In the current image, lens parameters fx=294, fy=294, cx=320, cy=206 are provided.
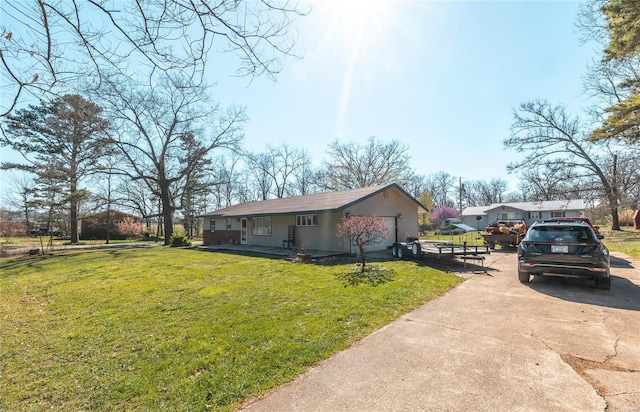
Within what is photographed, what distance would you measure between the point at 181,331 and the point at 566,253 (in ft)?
26.1

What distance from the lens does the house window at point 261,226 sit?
60.7ft

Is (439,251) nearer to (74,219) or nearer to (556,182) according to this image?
(556,182)

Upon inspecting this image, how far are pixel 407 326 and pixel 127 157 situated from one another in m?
26.1

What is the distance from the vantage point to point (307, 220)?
15.9 meters

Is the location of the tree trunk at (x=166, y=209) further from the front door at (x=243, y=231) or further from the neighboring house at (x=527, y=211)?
the neighboring house at (x=527, y=211)

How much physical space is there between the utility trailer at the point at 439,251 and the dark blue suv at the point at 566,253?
9.06ft

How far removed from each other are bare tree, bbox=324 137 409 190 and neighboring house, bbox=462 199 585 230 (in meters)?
12.4

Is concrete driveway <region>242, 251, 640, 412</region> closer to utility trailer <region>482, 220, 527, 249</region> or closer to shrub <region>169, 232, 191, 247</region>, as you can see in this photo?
utility trailer <region>482, 220, 527, 249</region>

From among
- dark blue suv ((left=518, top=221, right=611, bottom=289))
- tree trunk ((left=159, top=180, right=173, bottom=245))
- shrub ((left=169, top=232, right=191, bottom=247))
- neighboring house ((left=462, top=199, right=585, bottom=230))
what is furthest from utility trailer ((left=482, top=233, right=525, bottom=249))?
neighboring house ((left=462, top=199, right=585, bottom=230))

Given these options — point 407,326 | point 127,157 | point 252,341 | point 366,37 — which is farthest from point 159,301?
point 127,157

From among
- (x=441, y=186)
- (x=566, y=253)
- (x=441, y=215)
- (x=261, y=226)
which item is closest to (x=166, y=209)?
(x=261, y=226)

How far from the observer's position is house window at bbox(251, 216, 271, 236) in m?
18.5

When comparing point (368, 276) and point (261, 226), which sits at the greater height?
point (261, 226)

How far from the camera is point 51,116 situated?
3.97 meters
